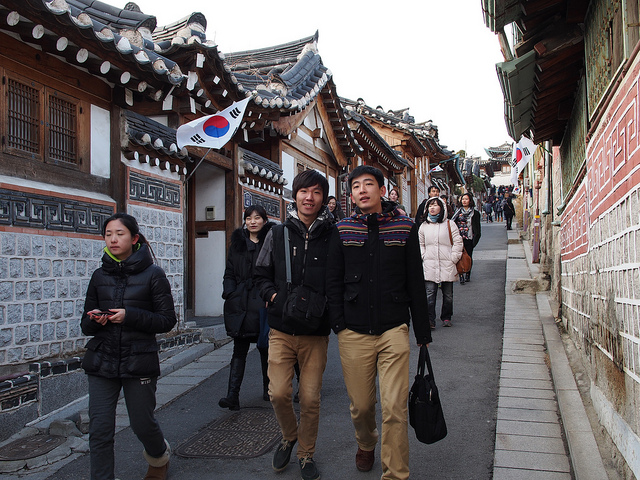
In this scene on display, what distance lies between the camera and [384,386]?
3.55 m

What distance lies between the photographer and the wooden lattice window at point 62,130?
5992mm

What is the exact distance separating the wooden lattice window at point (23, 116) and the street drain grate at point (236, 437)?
11.1 ft

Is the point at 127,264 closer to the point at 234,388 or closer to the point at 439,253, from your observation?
the point at 234,388

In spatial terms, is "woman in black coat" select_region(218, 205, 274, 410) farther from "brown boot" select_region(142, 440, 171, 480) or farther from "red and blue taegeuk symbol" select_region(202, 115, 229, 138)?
"red and blue taegeuk symbol" select_region(202, 115, 229, 138)

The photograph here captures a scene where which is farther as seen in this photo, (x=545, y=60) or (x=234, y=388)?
(x=545, y=60)

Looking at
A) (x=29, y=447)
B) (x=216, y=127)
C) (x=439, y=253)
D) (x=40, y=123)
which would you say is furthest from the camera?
(x=439, y=253)

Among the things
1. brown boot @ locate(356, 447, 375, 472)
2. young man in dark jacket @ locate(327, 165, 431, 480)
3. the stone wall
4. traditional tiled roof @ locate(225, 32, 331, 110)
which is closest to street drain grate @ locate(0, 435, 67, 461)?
the stone wall

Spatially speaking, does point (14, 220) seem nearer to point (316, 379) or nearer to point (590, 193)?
point (316, 379)

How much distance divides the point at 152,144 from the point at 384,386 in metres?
5.09

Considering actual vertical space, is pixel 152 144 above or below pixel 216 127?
below

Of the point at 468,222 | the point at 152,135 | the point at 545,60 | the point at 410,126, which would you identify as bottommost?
the point at 468,222

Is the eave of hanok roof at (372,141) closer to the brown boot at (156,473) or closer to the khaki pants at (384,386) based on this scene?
the khaki pants at (384,386)

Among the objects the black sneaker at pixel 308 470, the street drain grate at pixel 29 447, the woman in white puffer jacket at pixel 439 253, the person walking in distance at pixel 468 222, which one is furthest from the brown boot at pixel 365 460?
the person walking in distance at pixel 468 222

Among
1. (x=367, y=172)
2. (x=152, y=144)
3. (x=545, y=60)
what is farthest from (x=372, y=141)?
(x=367, y=172)
